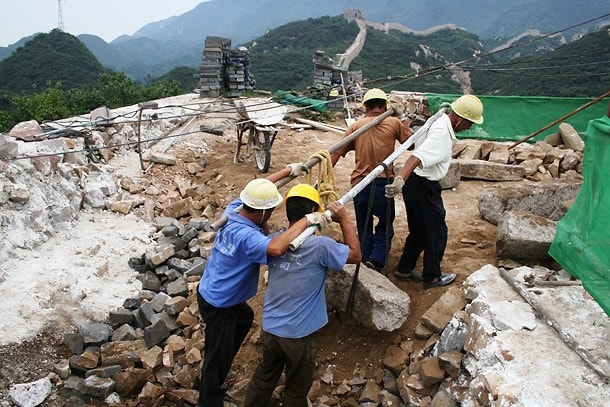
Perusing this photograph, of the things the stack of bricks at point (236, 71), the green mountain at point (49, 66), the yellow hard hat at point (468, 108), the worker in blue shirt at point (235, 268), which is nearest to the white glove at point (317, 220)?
the worker in blue shirt at point (235, 268)

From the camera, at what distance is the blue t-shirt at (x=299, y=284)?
2.69 metres

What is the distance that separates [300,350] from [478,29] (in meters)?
142

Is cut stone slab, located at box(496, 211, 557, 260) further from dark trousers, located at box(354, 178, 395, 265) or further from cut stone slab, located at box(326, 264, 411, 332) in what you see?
cut stone slab, located at box(326, 264, 411, 332)

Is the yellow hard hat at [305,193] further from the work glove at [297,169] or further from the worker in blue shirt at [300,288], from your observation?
the work glove at [297,169]

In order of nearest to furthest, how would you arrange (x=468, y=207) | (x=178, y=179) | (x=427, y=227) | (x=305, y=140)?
1. (x=427, y=227)
2. (x=468, y=207)
3. (x=178, y=179)
4. (x=305, y=140)

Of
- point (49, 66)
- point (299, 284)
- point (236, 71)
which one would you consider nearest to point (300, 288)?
point (299, 284)

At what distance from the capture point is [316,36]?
4812cm

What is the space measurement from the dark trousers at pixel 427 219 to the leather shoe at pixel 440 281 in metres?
0.03

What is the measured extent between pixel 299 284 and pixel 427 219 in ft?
4.84

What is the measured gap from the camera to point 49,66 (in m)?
32.3

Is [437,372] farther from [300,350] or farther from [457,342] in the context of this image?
[300,350]

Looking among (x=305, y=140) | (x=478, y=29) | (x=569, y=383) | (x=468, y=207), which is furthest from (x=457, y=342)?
(x=478, y=29)

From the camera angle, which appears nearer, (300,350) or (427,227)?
(300,350)

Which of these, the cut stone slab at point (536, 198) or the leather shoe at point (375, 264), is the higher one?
the cut stone slab at point (536, 198)
